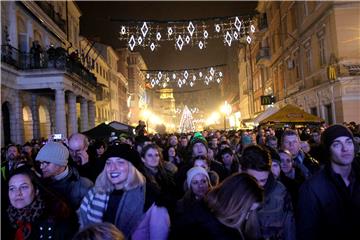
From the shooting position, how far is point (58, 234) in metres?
3.29

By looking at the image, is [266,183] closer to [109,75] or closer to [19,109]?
[19,109]

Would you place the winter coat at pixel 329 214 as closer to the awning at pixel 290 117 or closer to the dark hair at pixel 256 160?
the dark hair at pixel 256 160

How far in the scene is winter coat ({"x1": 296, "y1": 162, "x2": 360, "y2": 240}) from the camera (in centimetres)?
340

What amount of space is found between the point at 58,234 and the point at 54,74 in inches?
824

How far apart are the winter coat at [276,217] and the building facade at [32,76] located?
59.9 ft

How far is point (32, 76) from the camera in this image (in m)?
22.7

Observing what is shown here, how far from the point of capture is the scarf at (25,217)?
3275 millimetres

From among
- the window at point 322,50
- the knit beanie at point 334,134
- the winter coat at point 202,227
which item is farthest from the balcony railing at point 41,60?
the winter coat at point 202,227

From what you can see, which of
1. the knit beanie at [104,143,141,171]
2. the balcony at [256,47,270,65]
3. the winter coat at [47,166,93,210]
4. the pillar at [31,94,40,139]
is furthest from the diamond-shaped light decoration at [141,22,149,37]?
the balcony at [256,47,270,65]

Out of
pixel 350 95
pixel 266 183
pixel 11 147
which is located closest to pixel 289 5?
pixel 350 95

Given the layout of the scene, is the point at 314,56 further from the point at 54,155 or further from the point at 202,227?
the point at 202,227

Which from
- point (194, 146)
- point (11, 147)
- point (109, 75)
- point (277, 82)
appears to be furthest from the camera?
point (109, 75)

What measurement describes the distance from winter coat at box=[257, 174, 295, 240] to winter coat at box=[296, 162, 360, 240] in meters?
0.44

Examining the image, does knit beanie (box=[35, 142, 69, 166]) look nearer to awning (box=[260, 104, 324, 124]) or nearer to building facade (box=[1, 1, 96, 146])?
awning (box=[260, 104, 324, 124])
